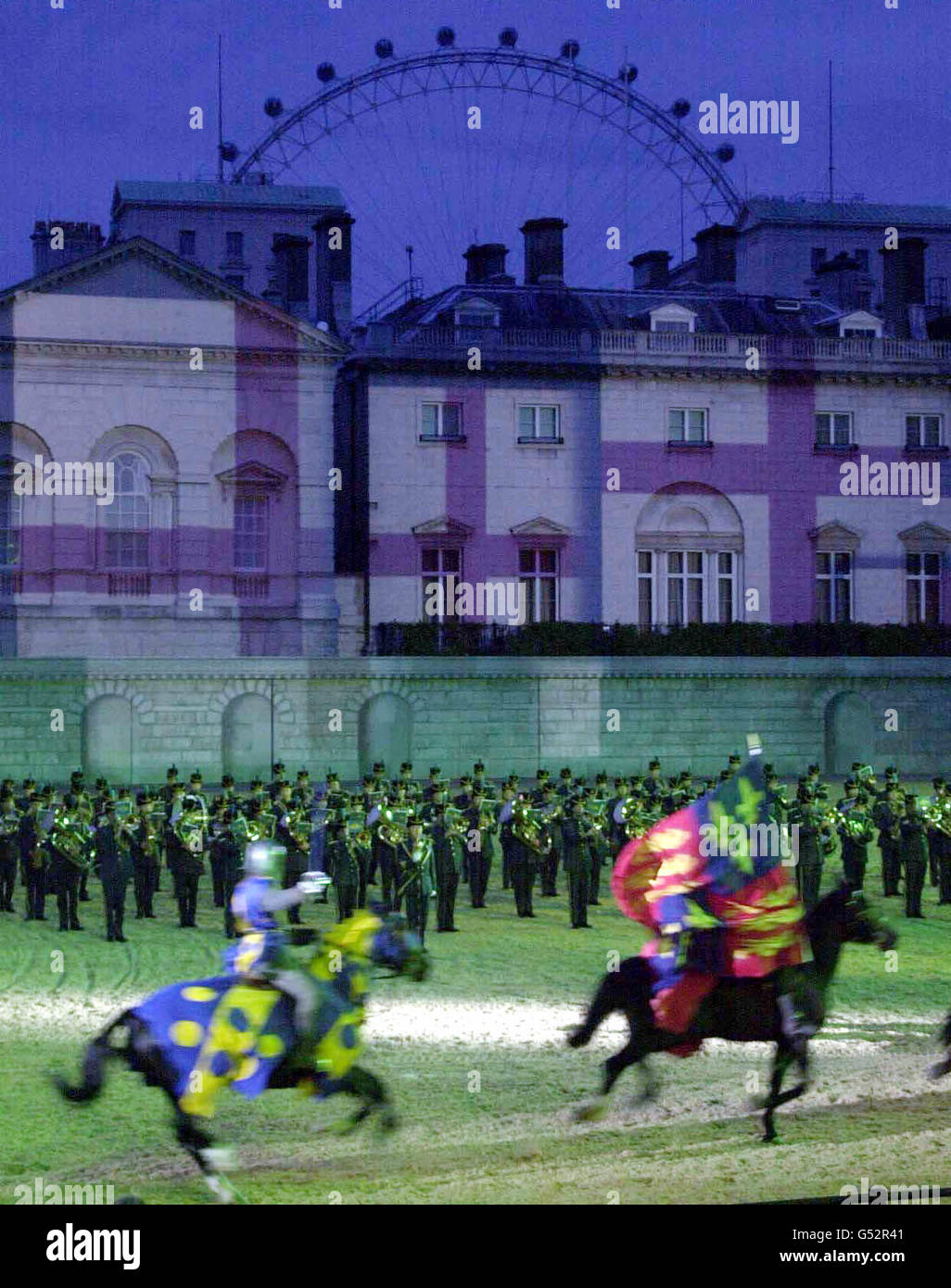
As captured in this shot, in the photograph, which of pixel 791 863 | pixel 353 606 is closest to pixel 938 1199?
pixel 791 863

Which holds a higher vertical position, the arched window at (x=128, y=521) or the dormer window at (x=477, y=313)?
the dormer window at (x=477, y=313)

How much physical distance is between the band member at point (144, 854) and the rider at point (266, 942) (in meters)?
14.8

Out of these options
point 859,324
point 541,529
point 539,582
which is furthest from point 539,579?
point 859,324

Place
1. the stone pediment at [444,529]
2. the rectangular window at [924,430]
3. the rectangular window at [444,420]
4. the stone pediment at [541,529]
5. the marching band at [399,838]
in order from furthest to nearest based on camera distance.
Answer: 1. the rectangular window at [444,420]
2. the stone pediment at [444,529]
3. the stone pediment at [541,529]
4. the rectangular window at [924,430]
5. the marching band at [399,838]

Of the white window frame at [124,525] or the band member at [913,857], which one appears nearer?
the band member at [913,857]

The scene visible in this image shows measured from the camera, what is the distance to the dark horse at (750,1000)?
13.7 metres

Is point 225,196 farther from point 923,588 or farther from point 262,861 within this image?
point 262,861

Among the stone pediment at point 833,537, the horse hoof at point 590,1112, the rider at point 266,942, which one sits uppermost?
the stone pediment at point 833,537

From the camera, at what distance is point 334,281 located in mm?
50281

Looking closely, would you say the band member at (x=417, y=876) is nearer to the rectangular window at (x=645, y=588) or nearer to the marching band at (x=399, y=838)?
the marching band at (x=399, y=838)

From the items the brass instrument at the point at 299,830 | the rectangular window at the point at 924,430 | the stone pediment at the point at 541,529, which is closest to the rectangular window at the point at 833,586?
the rectangular window at the point at 924,430

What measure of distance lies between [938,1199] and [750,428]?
30281mm

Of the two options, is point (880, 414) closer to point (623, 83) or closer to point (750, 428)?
point (750, 428)

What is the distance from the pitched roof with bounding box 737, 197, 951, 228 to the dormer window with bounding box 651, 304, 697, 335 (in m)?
5.66
